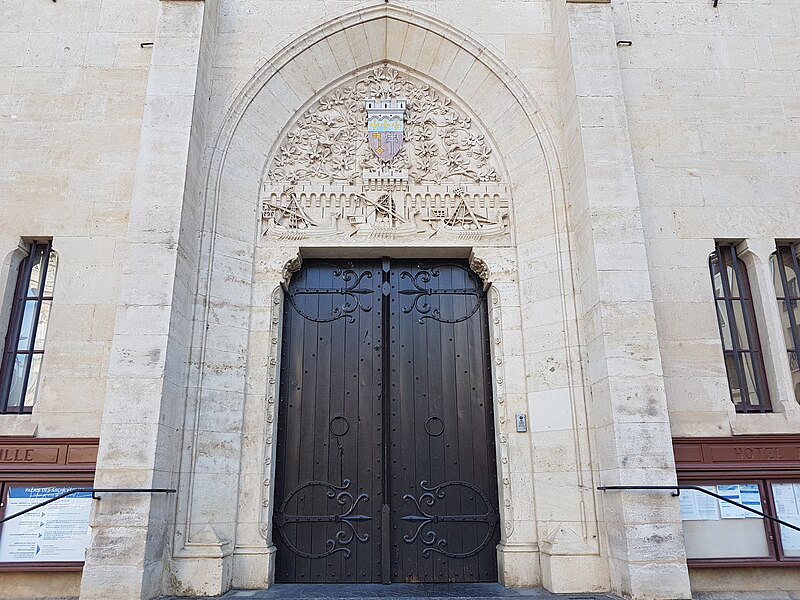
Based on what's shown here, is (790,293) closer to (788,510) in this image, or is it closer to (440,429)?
(788,510)

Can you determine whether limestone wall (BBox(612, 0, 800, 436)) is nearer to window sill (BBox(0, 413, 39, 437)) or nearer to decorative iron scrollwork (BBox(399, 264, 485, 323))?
decorative iron scrollwork (BBox(399, 264, 485, 323))

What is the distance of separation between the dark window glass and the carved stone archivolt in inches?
110

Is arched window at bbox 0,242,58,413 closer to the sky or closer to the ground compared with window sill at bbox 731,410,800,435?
closer to the sky

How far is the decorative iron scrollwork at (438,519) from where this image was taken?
233 inches

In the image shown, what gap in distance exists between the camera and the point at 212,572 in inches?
203

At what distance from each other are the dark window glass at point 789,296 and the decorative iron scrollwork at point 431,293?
9.89ft

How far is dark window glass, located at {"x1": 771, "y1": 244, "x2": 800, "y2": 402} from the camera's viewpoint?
6.05 m

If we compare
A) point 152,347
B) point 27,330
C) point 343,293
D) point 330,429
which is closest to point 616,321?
point 343,293

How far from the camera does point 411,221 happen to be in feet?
21.6

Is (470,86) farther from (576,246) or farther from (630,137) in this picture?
(576,246)

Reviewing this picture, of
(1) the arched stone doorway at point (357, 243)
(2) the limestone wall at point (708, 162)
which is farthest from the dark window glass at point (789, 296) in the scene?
(1) the arched stone doorway at point (357, 243)

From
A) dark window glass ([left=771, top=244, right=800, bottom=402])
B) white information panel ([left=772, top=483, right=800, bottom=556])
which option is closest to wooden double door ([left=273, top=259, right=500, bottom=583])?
white information panel ([left=772, top=483, right=800, bottom=556])

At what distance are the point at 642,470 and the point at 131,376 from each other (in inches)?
168

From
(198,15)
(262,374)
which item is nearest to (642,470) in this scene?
(262,374)
